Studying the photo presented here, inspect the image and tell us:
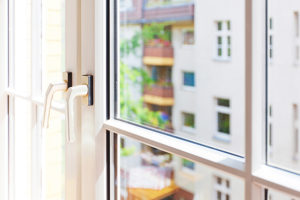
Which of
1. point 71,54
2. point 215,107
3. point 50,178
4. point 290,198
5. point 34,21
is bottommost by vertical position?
point 50,178

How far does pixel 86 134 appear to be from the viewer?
76 cm

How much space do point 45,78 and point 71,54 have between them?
1.10 feet

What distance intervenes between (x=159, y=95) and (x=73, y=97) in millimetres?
1986

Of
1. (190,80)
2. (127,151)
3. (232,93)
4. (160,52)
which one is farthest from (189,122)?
(160,52)

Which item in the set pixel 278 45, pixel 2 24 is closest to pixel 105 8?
pixel 278 45

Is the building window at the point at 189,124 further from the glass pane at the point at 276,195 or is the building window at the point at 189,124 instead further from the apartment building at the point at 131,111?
the glass pane at the point at 276,195

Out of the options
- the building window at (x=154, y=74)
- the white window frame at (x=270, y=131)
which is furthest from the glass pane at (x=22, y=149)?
the building window at (x=154, y=74)

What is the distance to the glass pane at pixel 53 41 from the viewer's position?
95 centimetres

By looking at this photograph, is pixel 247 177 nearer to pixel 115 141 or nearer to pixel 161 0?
pixel 115 141

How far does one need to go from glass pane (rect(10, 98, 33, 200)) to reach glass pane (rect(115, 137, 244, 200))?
1.49ft

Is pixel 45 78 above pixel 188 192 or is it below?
above

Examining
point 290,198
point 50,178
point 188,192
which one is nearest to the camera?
point 290,198

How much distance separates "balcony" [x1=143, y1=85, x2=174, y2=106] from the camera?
98.3 inches

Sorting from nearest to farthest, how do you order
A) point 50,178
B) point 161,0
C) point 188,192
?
point 188,192 → point 50,178 → point 161,0
